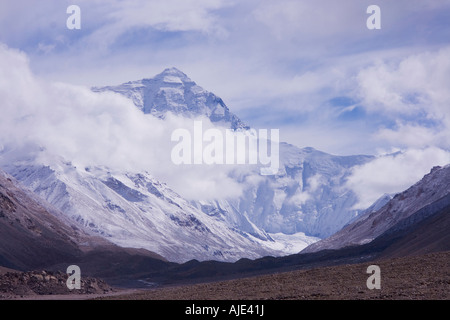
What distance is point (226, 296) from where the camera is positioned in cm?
6241

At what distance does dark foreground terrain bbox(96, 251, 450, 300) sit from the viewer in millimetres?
55562

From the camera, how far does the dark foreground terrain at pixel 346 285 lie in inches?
2188

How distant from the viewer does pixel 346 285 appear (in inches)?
2458

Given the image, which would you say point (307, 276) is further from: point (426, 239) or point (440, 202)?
point (440, 202)

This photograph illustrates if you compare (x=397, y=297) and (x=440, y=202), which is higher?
(x=440, y=202)

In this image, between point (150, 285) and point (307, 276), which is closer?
point (307, 276)

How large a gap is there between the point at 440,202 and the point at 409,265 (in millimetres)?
108027
